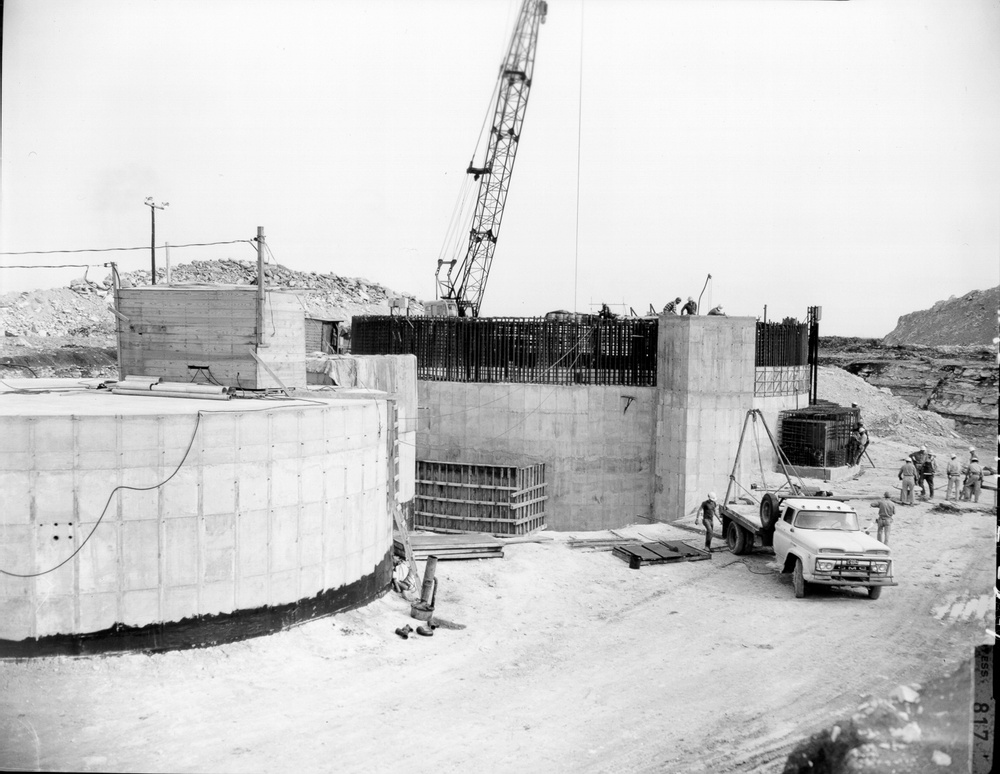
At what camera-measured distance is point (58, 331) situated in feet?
176

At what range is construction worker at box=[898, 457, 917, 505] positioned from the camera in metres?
22.5

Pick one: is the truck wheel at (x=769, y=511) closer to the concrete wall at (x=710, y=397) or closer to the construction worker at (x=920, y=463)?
the concrete wall at (x=710, y=397)

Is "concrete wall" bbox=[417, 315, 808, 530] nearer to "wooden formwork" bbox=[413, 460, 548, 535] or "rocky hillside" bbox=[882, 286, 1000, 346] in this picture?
"wooden formwork" bbox=[413, 460, 548, 535]

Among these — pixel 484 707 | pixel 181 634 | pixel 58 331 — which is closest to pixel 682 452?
pixel 484 707

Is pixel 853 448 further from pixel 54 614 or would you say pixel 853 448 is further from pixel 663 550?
pixel 54 614

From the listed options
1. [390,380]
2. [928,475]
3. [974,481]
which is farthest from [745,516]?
[390,380]

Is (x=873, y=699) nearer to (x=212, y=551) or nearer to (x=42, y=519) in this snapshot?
(x=212, y=551)

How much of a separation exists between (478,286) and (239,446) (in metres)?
36.8

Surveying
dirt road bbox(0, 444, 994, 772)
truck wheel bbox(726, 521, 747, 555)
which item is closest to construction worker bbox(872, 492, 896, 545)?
dirt road bbox(0, 444, 994, 772)

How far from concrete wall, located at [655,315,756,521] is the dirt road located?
6720 mm

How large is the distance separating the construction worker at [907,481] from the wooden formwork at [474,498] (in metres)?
10.5

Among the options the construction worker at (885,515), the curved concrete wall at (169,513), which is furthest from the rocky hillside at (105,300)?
the construction worker at (885,515)

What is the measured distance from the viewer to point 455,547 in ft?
59.2

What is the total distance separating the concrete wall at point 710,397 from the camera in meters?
23.4
